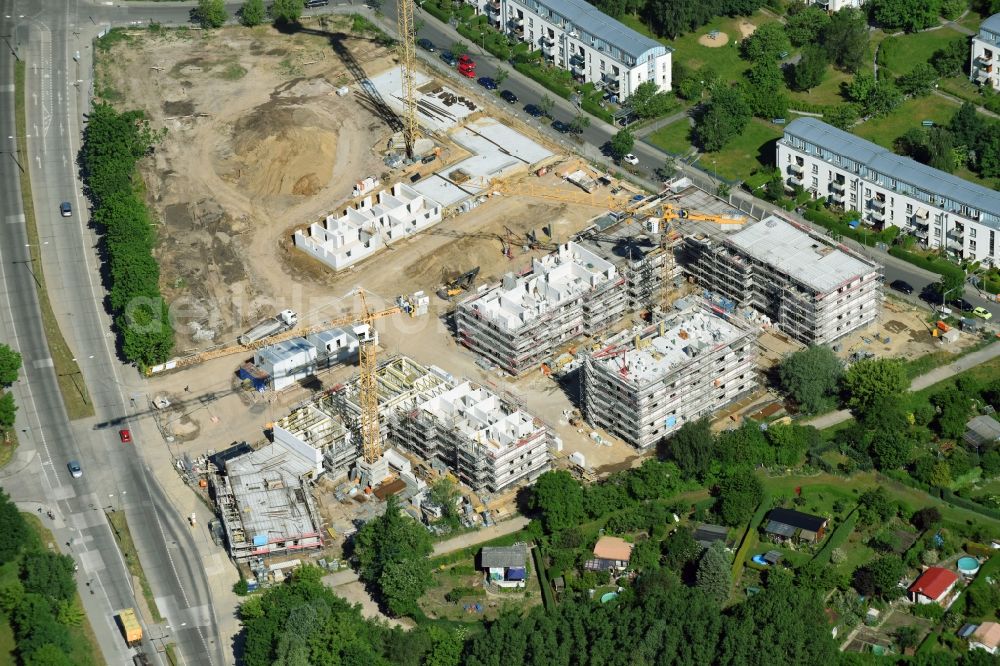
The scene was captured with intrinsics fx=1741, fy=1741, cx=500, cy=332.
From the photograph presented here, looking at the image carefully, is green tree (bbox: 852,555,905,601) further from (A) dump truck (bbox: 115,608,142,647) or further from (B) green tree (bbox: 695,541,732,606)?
(A) dump truck (bbox: 115,608,142,647)

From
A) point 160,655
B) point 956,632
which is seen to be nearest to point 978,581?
point 956,632

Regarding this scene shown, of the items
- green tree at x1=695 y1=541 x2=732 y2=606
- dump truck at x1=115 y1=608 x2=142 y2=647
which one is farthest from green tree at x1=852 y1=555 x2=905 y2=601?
dump truck at x1=115 y1=608 x2=142 y2=647

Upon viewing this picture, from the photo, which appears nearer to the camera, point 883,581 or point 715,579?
point 883,581

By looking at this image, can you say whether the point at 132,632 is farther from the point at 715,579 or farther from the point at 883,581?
the point at 883,581

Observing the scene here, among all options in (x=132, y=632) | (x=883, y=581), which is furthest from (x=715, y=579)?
(x=132, y=632)

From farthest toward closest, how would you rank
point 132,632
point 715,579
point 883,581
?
1. point 715,579
2. point 132,632
3. point 883,581

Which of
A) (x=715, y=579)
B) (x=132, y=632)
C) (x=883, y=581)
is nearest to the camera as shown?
(x=883, y=581)

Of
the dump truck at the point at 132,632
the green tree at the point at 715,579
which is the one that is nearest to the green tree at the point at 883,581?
the green tree at the point at 715,579

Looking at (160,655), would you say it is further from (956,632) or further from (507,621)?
(956,632)
